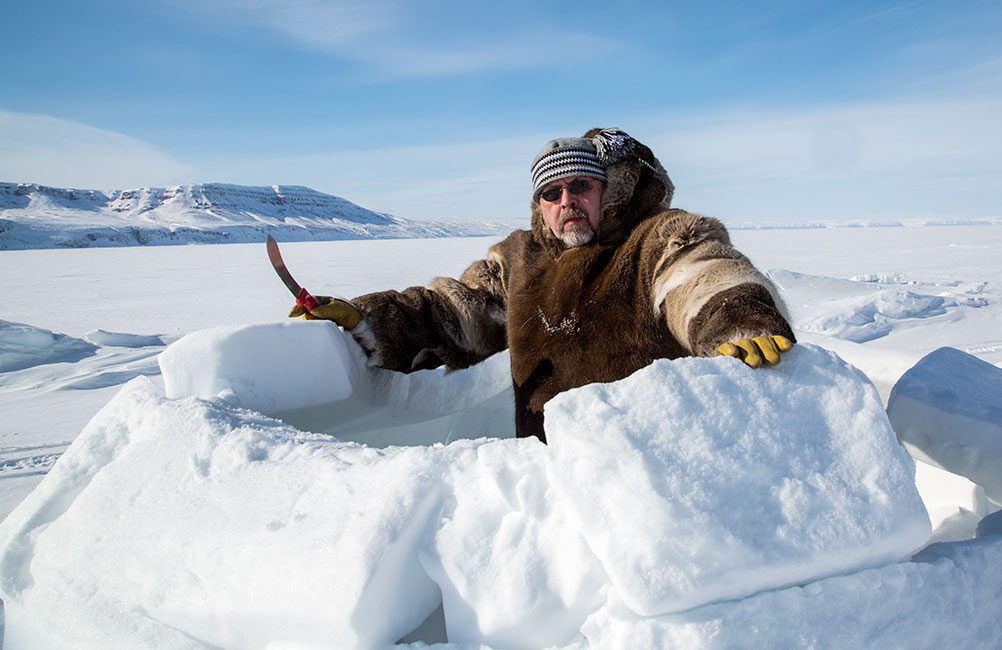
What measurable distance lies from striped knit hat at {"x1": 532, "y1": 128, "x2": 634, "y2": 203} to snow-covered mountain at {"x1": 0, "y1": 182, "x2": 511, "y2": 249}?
56978mm

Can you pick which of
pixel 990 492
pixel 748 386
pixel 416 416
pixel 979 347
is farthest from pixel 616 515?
pixel 979 347

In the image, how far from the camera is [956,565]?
3.47ft

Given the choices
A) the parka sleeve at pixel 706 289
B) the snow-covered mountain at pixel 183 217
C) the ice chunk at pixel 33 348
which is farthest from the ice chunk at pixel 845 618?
the snow-covered mountain at pixel 183 217

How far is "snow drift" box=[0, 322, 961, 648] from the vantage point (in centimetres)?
90

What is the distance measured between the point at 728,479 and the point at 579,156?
130 cm

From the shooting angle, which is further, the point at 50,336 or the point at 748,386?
the point at 50,336

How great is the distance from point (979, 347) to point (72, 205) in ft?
343

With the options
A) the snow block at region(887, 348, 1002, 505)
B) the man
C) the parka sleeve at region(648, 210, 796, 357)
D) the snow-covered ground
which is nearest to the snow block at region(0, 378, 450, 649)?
the snow-covered ground

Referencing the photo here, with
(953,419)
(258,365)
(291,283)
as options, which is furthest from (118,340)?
(953,419)

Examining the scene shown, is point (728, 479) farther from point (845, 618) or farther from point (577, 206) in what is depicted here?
point (577, 206)

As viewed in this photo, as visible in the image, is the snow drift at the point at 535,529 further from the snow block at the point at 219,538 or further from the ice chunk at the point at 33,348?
the ice chunk at the point at 33,348

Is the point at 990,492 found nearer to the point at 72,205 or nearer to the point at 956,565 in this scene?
the point at 956,565

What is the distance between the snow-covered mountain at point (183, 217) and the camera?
192 ft

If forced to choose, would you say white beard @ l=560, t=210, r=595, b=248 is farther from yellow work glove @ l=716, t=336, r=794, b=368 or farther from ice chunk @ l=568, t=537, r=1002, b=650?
ice chunk @ l=568, t=537, r=1002, b=650
